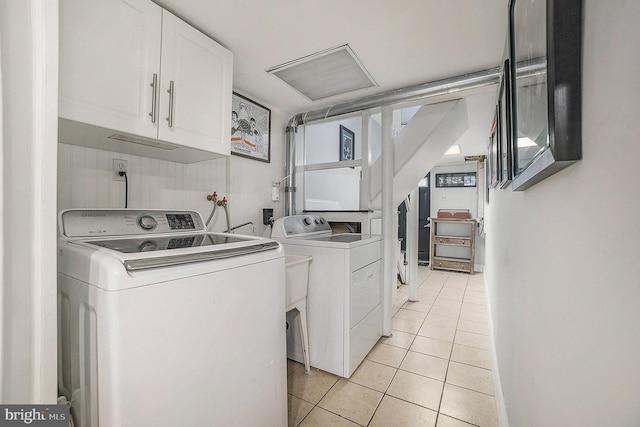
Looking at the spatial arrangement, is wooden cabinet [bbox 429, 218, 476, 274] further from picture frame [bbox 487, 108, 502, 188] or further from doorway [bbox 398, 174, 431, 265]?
picture frame [bbox 487, 108, 502, 188]

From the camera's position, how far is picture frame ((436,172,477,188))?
205 inches

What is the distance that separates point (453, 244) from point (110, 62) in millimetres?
5395

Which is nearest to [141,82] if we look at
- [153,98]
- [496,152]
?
[153,98]

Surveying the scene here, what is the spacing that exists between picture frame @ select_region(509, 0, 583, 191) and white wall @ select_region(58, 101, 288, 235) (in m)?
1.92

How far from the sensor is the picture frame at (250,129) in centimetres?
219

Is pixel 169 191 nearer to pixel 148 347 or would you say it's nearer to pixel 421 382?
pixel 148 347

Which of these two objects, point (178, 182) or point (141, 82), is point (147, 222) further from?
point (141, 82)

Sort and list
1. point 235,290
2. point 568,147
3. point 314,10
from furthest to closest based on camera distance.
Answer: point 314,10 < point 235,290 < point 568,147

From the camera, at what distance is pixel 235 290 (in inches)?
40.7

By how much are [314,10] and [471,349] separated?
2732mm

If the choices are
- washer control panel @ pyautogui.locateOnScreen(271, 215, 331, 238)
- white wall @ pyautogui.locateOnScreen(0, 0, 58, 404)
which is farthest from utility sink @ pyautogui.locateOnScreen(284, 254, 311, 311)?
white wall @ pyautogui.locateOnScreen(0, 0, 58, 404)

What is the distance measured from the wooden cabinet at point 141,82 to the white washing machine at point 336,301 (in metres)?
0.93

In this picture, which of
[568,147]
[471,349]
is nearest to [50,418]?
[568,147]

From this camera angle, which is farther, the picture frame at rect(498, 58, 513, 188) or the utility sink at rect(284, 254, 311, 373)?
the utility sink at rect(284, 254, 311, 373)
